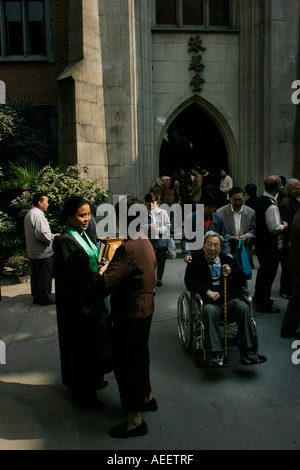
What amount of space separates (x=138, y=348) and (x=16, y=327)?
121 inches

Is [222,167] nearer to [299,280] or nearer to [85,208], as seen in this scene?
[299,280]

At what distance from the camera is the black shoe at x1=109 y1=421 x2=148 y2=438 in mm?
3113

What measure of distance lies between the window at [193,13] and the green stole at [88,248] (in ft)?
32.5

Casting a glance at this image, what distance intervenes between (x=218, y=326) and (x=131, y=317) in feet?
4.19

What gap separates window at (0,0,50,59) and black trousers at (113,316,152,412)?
1176cm

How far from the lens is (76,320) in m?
3.46

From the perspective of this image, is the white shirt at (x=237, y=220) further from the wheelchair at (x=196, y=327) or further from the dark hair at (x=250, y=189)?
the wheelchair at (x=196, y=327)

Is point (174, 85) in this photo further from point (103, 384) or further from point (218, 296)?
point (103, 384)

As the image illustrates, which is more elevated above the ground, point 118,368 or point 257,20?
point 257,20

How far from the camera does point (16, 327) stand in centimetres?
561

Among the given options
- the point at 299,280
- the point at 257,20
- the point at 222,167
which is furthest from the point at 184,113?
the point at 299,280

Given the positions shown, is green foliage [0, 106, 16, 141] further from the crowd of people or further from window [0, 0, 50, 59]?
the crowd of people

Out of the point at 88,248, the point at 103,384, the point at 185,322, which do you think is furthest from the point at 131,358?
the point at 185,322

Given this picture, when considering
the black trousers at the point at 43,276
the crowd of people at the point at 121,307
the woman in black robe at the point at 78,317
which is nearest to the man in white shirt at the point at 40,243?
the black trousers at the point at 43,276
